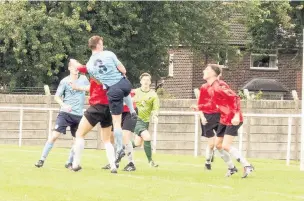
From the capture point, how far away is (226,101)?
16.2m

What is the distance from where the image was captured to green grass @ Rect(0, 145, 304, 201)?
12.3m

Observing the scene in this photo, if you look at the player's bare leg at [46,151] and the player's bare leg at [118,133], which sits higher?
the player's bare leg at [118,133]

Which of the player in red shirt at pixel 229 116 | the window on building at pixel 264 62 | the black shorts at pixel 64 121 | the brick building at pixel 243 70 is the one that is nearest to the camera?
the player in red shirt at pixel 229 116

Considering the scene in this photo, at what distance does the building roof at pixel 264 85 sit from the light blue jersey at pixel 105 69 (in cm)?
4817

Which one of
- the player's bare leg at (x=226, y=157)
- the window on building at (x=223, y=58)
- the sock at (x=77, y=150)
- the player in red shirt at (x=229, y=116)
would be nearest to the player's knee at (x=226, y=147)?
the player in red shirt at (x=229, y=116)

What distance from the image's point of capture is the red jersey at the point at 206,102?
60.3ft

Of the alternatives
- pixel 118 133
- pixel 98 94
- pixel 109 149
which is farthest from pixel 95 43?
pixel 109 149

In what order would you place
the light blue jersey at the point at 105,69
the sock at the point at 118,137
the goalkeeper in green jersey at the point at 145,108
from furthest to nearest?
1. the goalkeeper in green jersey at the point at 145,108
2. the sock at the point at 118,137
3. the light blue jersey at the point at 105,69

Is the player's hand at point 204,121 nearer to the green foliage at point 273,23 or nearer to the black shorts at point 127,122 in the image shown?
the black shorts at point 127,122

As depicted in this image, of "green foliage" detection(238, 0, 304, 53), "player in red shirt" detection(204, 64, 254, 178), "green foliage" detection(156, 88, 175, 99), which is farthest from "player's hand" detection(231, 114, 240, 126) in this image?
"green foliage" detection(238, 0, 304, 53)

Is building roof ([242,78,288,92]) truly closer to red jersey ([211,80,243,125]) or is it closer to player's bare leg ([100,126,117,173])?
red jersey ([211,80,243,125])

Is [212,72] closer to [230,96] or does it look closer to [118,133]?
[230,96]

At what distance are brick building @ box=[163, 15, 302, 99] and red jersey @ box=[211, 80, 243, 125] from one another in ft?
134

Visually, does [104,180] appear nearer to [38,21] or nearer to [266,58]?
[38,21]
